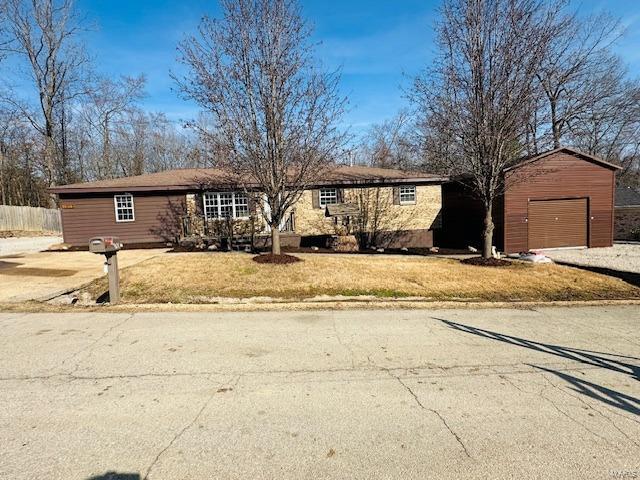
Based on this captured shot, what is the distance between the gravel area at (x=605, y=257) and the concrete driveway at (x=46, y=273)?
15479 mm

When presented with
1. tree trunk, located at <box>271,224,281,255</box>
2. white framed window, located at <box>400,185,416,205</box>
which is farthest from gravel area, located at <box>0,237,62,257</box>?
white framed window, located at <box>400,185,416,205</box>

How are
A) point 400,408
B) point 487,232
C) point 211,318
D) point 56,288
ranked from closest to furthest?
point 400,408
point 211,318
point 56,288
point 487,232

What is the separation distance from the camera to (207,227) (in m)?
17.1

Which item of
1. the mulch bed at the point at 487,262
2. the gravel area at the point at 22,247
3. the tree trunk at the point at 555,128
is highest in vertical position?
the tree trunk at the point at 555,128

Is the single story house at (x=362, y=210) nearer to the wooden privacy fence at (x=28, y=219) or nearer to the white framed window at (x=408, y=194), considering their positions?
the white framed window at (x=408, y=194)

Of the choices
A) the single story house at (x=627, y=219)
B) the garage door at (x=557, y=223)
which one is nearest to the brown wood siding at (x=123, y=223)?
the garage door at (x=557, y=223)

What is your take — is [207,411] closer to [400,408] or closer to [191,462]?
[191,462]

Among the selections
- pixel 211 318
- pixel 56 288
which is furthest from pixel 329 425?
pixel 56 288

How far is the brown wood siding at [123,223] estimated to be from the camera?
662 inches

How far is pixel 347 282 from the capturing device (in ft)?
30.4

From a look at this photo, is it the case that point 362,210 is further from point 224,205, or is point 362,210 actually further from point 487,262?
point 487,262

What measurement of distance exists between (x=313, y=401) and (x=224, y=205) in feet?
48.7

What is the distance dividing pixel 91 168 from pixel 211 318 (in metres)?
40.8

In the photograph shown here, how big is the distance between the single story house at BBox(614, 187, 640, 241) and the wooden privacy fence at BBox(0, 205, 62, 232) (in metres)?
42.8
